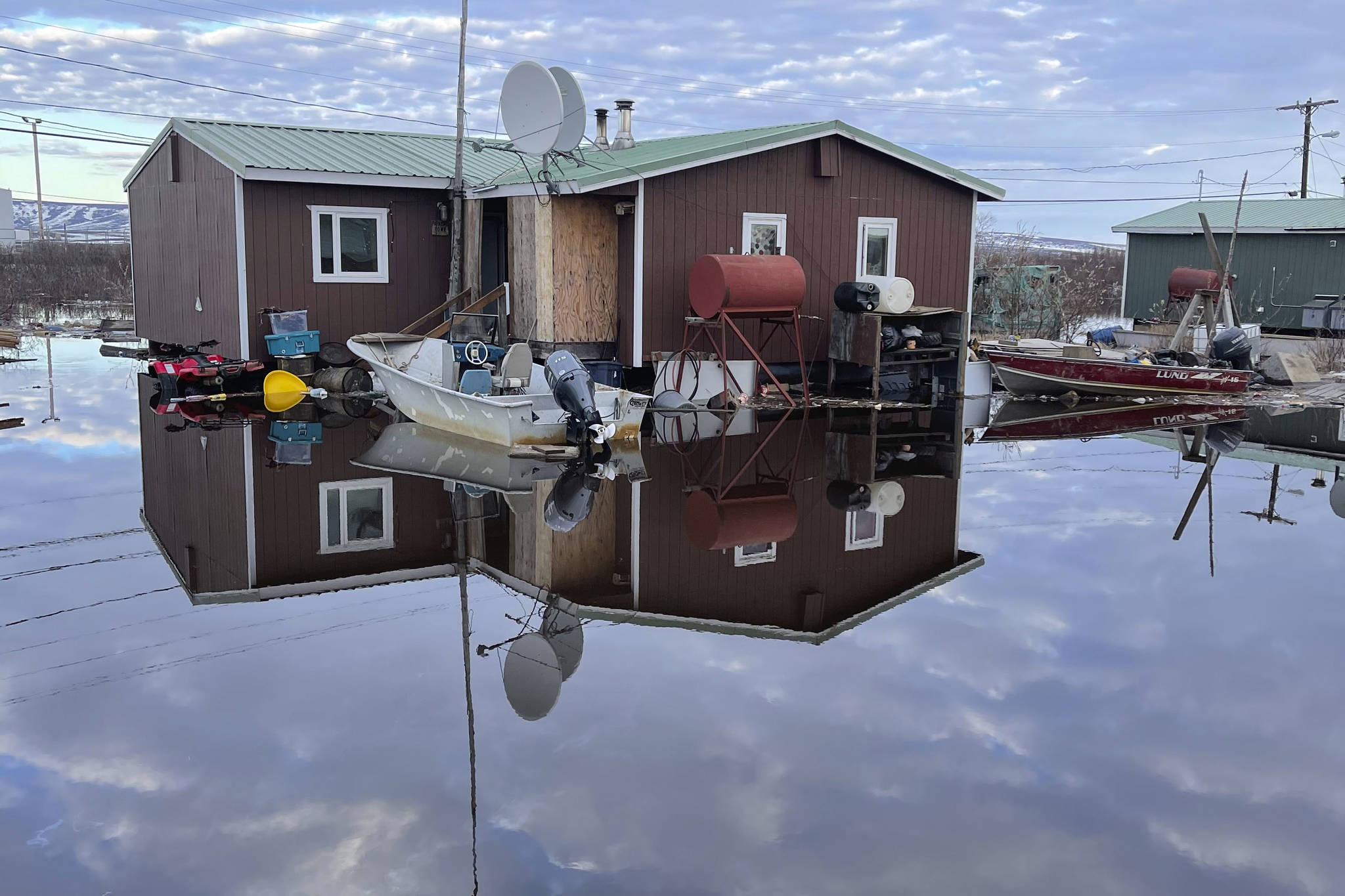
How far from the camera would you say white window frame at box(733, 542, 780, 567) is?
8.33m

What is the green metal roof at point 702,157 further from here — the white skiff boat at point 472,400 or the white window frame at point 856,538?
the white window frame at point 856,538

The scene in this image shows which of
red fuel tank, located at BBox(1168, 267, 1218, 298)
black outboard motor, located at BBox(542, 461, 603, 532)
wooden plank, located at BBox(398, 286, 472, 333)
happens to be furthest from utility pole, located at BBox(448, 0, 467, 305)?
red fuel tank, located at BBox(1168, 267, 1218, 298)

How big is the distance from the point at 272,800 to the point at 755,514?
19.0 ft

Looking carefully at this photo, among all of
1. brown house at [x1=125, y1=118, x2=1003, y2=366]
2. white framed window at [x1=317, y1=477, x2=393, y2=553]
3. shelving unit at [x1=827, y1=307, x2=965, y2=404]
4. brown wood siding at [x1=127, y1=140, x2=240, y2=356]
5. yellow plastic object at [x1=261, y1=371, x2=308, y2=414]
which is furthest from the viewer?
brown wood siding at [x1=127, y1=140, x2=240, y2=356]

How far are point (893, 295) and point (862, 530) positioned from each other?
8757 mm

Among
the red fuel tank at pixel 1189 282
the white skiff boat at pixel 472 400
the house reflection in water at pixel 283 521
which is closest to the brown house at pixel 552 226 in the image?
the white skiff boat at pixel 472 400

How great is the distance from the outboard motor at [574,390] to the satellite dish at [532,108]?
14.2 ft

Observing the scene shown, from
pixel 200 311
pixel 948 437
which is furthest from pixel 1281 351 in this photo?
pixel 200 311

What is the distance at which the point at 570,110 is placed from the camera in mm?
15648

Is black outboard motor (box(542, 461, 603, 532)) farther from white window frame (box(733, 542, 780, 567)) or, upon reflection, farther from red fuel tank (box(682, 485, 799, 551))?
white window frame (box(733, 542, 780, 567))

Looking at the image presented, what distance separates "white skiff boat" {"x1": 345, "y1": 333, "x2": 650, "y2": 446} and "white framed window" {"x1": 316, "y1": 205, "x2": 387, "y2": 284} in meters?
3.56

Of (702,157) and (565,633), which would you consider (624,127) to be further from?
(565,633)

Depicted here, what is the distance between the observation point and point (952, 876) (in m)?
4.14

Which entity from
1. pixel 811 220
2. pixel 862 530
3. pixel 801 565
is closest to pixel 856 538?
pixel 862 530
